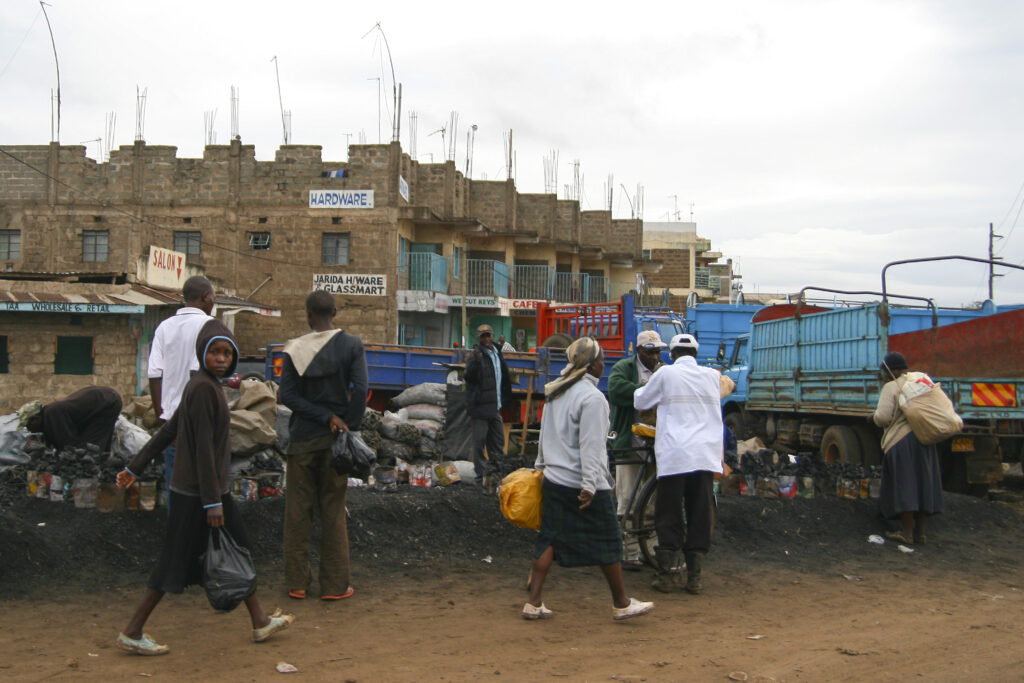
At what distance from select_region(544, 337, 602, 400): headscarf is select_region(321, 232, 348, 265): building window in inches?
1015

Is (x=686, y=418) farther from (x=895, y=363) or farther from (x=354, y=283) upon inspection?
(x=354, y=283)

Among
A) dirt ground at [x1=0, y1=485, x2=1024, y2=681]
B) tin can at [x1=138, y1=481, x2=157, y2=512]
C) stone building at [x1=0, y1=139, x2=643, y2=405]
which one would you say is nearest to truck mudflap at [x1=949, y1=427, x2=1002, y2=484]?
dirt ground at [x1=0, y1=485, x2=1024, y2=681]

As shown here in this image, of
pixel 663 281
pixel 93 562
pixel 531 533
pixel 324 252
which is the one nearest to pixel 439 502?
pixel 531 533

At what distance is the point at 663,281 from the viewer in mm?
50250

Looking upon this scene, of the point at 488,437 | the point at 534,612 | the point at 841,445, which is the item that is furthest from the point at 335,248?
the point at 534,612

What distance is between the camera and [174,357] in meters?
4.95

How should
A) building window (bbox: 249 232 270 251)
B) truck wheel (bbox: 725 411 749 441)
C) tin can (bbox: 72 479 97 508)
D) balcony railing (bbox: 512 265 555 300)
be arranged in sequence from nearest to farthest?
tin can (bbox: 72 479 97 508) → truck wheel (bbox: 725 411 749 441) → building window (bbox: 249 232 270 251) → balcony railing (bbox: 512 265 555 300)

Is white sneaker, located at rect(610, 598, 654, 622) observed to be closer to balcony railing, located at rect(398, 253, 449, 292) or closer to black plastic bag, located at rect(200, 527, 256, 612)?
black plastic bag, located at rect(200, 527, 256, 612)

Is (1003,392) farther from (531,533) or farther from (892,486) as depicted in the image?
(531,533)

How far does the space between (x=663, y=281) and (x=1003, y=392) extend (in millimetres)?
40786

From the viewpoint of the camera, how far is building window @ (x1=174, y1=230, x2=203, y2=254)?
2995 cm

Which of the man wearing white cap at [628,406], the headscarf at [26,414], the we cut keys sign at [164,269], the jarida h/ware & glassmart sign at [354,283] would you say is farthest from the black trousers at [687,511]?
the jarida h/ware & glassmart sign at [354,283]

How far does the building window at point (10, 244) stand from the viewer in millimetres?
29625

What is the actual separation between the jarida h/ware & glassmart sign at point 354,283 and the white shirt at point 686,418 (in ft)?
82.0
